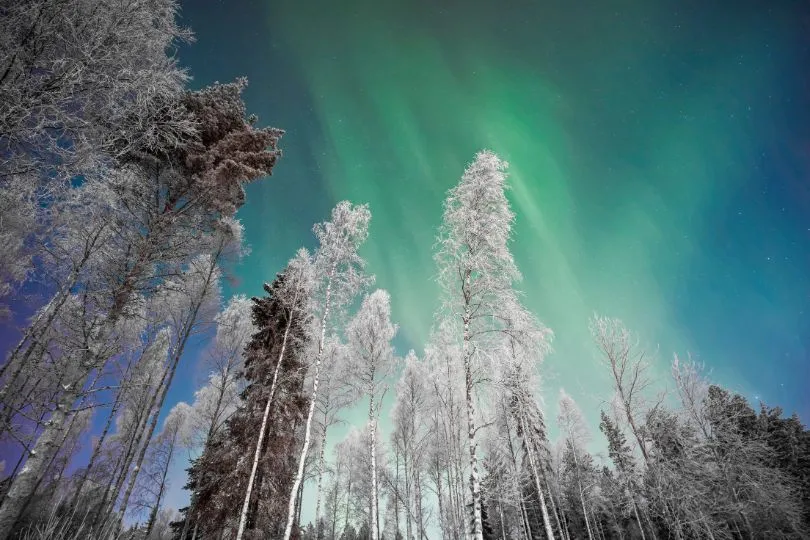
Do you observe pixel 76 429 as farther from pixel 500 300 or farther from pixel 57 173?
pixel 500 300

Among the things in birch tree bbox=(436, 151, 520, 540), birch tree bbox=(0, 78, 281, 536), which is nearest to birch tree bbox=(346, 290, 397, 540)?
birch tree bbox=(436, 151, 520, 540)

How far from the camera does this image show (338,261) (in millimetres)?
13234

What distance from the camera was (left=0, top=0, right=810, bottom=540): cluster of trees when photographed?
213 inches

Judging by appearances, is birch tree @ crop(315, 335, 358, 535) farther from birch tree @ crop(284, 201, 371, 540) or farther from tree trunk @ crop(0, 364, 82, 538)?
tree trunk @ crop(0, 364, 82, 538)

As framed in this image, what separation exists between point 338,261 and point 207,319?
205 inches

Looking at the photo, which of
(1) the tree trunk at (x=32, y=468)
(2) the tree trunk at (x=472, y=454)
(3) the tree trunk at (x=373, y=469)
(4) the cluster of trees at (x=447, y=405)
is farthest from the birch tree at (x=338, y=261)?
(1) the tree trunk at (x=32, y=468)

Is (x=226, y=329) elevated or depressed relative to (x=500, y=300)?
elevated

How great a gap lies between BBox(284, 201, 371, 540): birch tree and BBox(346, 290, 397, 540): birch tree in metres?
2.09

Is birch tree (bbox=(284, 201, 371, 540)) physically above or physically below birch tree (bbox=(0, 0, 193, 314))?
above

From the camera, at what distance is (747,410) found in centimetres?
3048

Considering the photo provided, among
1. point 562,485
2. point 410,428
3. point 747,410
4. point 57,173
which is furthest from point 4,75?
point 747,410

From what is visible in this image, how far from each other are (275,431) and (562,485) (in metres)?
23.5

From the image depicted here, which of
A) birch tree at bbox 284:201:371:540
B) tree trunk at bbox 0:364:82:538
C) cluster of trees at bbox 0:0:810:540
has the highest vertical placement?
birch tree at bbox 284:201:371:540

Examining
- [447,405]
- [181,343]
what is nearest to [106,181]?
[181,343]
